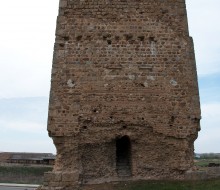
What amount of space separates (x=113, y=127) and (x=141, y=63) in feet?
6.28

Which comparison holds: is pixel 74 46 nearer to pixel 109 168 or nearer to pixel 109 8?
pixel 109 8

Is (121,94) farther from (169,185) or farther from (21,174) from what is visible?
(21,174)

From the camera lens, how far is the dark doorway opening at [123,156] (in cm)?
1087

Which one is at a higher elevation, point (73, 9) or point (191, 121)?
point (73, 9)

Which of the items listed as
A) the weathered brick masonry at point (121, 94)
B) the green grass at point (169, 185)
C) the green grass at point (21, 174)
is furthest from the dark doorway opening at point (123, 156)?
the green grass at point (21, 174)

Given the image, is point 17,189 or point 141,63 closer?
point 141,63

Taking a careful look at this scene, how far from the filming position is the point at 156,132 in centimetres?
1075

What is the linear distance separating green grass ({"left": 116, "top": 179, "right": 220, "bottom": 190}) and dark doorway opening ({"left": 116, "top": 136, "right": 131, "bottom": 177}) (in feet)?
1.72

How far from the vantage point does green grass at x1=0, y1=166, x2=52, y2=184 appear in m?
34.3

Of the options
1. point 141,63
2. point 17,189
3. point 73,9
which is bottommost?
point 17,189

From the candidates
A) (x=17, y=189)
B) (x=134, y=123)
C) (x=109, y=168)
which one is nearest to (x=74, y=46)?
(x=134, y=123)

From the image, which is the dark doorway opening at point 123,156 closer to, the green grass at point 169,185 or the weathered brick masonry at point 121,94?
the weathered brick masonry at point 121,94

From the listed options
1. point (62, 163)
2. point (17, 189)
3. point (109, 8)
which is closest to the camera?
point (62, 163)

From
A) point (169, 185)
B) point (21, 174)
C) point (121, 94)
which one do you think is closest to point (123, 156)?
point (169, 185)
